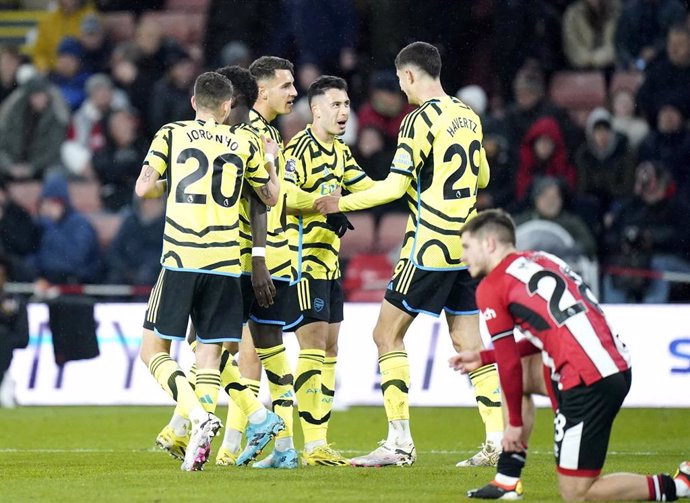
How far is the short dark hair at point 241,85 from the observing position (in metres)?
8.21

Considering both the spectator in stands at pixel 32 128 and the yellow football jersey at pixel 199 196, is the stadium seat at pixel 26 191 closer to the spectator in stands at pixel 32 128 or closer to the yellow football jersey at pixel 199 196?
the spectator in stands at pixel 32 128

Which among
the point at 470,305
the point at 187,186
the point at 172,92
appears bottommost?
the point at 470,305

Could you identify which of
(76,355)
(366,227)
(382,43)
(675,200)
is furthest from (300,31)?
(76,355)

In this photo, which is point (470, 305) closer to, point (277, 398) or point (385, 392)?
point (385, 392)

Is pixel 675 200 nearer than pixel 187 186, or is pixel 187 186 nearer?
pixel 187 186

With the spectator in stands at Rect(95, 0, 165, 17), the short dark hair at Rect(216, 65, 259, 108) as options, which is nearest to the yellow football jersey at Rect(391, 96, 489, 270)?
the short dark hair at Rect(216, 65, 259, 108)

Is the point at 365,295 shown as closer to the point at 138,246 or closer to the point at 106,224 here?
the point at 138,246

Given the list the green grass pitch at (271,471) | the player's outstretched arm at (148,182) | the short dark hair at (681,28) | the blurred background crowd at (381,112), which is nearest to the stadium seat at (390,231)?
the blurred background crowd at (381,112)

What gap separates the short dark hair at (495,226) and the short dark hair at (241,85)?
236 cm

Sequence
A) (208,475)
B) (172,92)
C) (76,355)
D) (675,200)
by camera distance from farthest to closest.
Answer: (172,92), (675,200), (76,355), (208,475)

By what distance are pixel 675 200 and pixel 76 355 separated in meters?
7.07

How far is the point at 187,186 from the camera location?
762cm

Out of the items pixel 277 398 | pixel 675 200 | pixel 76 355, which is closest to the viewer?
pixel 277 398

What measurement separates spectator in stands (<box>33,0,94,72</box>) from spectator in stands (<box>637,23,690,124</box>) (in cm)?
798
